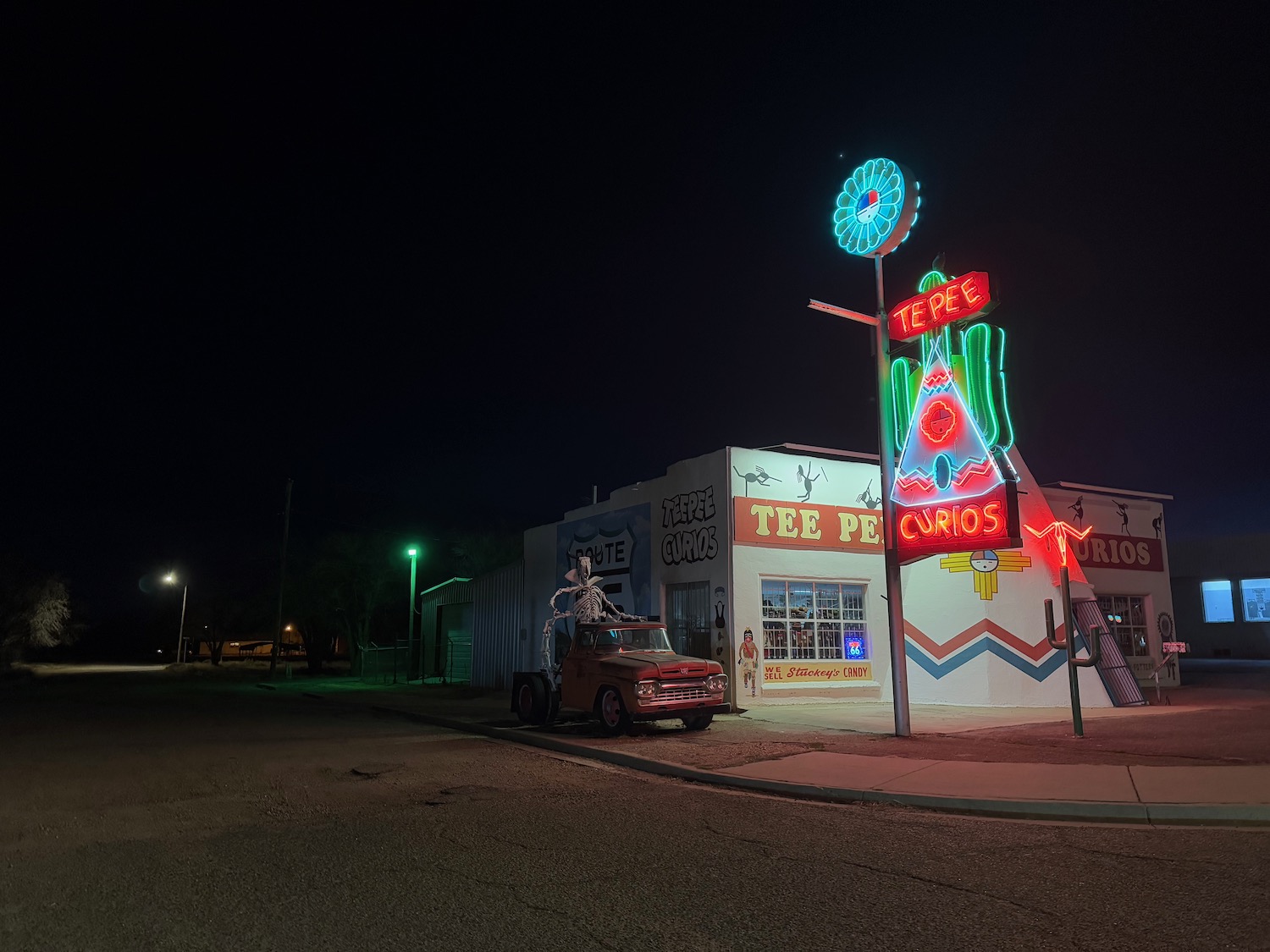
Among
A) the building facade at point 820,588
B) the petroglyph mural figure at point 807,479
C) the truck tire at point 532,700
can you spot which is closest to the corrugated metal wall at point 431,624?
the building facade at point 820,588

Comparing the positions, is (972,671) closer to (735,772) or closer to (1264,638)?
(735,772)

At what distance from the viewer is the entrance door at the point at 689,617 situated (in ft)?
67.7

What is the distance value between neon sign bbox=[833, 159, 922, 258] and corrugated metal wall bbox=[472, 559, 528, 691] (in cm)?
1606

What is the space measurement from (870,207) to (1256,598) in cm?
3860

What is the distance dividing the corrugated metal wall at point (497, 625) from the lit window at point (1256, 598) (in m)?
36.0

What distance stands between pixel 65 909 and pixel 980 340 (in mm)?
15042

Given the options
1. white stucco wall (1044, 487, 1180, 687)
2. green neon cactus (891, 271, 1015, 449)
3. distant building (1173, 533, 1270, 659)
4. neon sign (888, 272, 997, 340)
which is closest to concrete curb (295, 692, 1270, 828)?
green neon cactus (891, 271, 1015, 449)

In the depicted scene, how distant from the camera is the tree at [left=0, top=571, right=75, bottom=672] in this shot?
39.5 metres

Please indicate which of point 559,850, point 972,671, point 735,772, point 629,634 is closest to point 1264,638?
point 972,671

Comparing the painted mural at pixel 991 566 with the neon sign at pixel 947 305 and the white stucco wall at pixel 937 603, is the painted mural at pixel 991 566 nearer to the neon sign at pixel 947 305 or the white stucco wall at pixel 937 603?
the white stucco wall at pixel 937 603

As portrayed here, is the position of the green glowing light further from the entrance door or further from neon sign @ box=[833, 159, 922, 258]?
the entrance door

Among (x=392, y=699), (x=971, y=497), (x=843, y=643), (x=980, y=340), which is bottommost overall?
(x=392, y=699)

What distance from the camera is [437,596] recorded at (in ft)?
110

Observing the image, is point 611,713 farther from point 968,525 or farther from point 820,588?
point 820,588
